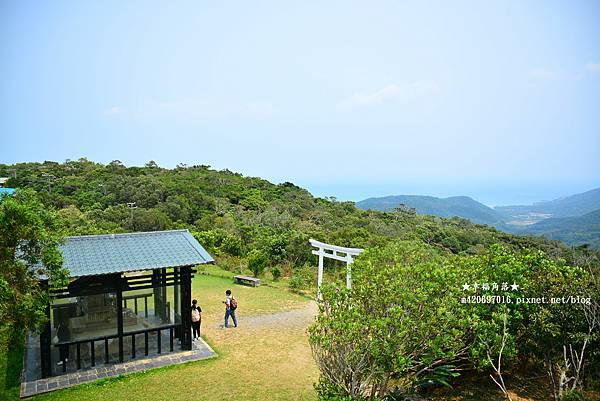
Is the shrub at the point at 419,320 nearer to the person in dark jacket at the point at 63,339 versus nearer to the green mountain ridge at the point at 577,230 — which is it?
the person in dark jacket at the point at 63,339

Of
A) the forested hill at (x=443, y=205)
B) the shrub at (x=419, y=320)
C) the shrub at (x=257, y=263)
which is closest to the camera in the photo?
the shrub at (x=419, y=320)

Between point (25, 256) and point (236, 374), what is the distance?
4.66 metres

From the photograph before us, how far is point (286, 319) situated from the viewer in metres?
12.8

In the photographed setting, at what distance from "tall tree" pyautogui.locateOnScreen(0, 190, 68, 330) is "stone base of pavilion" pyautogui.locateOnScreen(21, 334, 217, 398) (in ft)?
7.46

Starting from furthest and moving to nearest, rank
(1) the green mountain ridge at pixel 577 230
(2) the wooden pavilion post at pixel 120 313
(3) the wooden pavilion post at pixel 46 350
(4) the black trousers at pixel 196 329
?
(1) the green mountain ridge at pixel 577 230 < (4) the black trousers at pixel 196 329 < (2) the wooden pavilion post at pixel 120 313 < (3) the wooden pavilion post at pixel 46 350

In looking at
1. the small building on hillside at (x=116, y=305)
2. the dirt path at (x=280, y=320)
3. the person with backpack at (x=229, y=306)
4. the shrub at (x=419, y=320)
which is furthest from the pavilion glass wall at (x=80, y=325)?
the shrub at (x=419, y=320)

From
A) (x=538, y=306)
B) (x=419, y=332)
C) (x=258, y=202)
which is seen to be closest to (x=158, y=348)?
(x=419, y=332)

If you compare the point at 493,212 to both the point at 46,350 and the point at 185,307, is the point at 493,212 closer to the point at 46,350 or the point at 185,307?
the point at 185,307

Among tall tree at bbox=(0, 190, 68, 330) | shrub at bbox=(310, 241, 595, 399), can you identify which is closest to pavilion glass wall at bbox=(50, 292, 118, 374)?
tall tree at bbox=(0, 190, 68, 330)

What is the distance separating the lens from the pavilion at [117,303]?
873 cm

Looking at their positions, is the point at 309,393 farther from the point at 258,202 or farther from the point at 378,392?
the point at 258,202

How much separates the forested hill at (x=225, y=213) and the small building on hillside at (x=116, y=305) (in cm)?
1014

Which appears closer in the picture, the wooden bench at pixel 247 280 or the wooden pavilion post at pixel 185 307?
the wooden pavilion post at pixel 185 307

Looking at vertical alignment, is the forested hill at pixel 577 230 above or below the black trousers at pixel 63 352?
below
